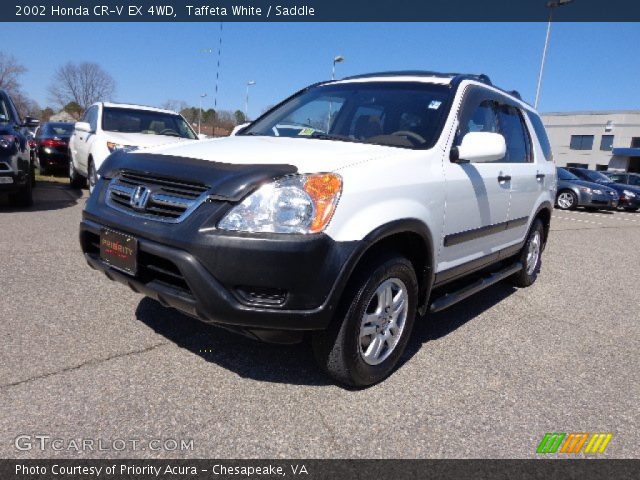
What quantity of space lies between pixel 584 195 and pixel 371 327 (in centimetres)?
1508

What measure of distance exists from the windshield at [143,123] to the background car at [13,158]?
1096 millimetres

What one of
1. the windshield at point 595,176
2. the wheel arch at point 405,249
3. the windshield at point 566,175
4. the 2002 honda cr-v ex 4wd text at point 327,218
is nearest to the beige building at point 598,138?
the windshield at point 595,176

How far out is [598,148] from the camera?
4531 centimetres

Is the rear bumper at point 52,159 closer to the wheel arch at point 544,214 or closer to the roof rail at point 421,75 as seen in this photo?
the roof rail at point 421,75

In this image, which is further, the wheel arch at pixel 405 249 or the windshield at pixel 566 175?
the windshield at pixel 566 175

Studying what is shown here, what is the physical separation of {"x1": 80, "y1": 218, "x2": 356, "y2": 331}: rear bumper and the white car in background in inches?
208

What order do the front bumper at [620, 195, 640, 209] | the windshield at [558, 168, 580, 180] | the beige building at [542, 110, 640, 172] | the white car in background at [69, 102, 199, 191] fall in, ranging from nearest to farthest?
the white car in background at [69, 102, 199, 191] → the windshield at [558, 168, 580, 180] → the front bumper at [620, 195, 640, 209] → the beige building at [542, 110, 640, 172]

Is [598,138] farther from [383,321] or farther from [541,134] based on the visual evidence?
[383,321]

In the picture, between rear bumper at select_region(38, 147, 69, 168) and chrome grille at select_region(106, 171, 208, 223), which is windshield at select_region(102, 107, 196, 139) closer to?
rear bumper at select_region(38, 147, 69, 168)

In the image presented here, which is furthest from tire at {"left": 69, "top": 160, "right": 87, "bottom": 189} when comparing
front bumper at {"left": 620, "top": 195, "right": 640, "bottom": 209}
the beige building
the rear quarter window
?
the beige building

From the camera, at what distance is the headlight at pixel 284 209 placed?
6.87ft

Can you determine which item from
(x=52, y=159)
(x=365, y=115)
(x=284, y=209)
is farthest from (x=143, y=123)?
(x=284, y=209)

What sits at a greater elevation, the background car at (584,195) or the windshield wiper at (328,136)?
the windshield wiper at (328,136)

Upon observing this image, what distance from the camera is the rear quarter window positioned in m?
4.68
